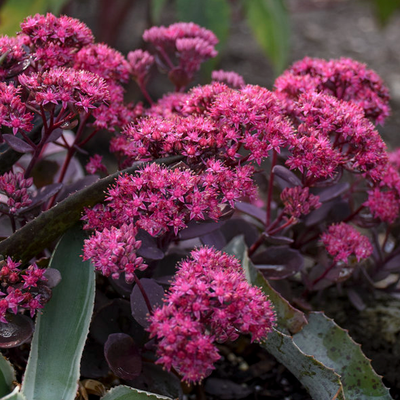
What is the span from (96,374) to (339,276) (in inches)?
22.3

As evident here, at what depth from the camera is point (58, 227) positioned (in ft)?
3.11

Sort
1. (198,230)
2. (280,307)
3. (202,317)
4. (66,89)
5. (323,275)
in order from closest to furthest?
1. (202,317)
2. (66,89)
3. (198,230)
4. (280,307)
5. (323,275)

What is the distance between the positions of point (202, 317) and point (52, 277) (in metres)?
0.29

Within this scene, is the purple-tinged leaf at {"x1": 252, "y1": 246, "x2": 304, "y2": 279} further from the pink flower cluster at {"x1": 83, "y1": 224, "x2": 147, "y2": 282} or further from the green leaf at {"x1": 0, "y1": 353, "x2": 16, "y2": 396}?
the green leaf at {"x1": 0, "y1": 353, "x2": 16, "y2": 396}

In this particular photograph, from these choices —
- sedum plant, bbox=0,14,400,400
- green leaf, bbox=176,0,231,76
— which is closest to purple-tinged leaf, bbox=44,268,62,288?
sedum plant, bbox=0,14,400,400

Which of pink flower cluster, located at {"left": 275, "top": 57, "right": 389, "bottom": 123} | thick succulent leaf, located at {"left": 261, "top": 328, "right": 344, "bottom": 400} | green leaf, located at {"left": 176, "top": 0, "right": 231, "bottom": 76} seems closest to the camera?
thick succulent leaf, located at {"left": 261, "top": 328, "right": 344, "bottom": 400}

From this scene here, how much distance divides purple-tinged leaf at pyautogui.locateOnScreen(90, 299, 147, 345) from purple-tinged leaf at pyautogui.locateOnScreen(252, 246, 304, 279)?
311 millimetres

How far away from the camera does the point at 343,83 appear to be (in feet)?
3.97

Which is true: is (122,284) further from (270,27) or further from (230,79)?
(270,27)

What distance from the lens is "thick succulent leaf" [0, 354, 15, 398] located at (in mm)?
923

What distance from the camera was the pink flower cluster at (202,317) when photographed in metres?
0.74

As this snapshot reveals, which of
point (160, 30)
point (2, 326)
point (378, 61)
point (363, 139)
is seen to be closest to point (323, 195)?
point (363, 139)

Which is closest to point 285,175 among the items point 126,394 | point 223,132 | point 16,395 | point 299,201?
point 299,201

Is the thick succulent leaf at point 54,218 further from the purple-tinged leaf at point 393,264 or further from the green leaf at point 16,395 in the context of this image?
the purple-tinged leaf at point 393,264
